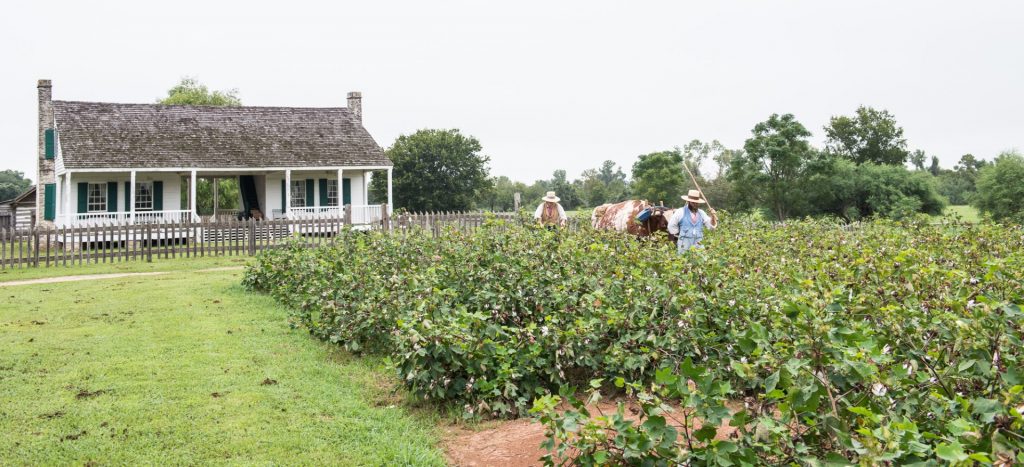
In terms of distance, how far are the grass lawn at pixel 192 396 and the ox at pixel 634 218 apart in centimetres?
690

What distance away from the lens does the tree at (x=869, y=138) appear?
64.6 m

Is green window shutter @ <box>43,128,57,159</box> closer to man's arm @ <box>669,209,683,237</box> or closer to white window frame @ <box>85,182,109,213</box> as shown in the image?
white window frame @ <box>85,182,109,213</box>

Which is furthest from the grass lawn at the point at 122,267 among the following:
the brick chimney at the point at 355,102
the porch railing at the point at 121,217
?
the brick chimney at the point at 355,102

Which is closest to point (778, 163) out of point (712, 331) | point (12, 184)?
point (712, 331)

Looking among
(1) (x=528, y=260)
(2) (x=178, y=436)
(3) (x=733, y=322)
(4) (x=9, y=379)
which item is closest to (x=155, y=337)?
(4) (x=9, y=379)

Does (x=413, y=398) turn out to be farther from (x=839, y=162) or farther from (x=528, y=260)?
(x=839, y=162)

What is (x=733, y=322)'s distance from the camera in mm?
5695

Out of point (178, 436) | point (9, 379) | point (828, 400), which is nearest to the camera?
point (828, 400)

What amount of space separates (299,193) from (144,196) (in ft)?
19.4

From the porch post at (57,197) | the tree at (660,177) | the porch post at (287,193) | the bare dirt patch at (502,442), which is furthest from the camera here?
the tree at (660,177)

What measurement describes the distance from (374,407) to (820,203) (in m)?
53.3

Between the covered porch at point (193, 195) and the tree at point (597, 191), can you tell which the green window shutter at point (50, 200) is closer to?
the covered porch at point (193, 195)

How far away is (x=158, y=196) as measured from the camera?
3034cm

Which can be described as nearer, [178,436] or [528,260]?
[178,436]
